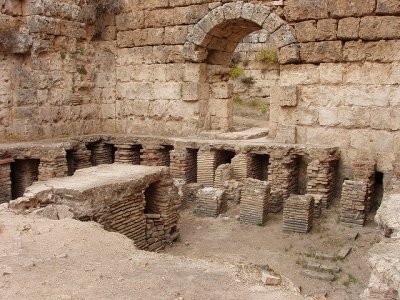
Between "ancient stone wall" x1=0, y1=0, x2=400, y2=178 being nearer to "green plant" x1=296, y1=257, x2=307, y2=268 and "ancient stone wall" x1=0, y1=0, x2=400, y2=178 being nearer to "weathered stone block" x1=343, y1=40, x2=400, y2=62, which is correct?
"weathered stone block" x1=343, y1=40, x2=400, y2=62

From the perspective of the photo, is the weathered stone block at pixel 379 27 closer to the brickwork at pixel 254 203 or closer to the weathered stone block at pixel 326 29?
the weathered stone block at pixel 326 29

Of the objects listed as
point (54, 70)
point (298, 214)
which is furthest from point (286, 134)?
point (54, 70)

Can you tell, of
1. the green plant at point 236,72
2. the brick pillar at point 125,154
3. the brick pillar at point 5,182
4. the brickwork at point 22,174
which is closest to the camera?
the brick pillar at point 5,182

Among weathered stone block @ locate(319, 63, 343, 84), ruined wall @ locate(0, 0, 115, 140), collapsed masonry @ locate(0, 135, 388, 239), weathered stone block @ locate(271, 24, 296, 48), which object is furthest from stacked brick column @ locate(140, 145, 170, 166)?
weathered stone block @ locate(319, 63, 343, 84)

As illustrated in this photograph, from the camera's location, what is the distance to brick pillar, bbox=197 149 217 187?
10.0 metres

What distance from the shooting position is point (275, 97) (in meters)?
10.2

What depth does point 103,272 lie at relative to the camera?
4387mm

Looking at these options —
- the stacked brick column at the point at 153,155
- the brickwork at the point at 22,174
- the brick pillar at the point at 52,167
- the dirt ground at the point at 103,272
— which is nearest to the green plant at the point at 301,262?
the dirt ground at the point at 103,272

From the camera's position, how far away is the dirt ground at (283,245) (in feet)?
20.9

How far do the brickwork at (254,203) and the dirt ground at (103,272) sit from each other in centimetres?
367

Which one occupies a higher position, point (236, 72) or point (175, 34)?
point (175, 34)

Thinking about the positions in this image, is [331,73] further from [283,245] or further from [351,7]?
[283,245]

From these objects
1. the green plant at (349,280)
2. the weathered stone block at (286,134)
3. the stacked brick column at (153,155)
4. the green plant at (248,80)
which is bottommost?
the green plant at (349,280)

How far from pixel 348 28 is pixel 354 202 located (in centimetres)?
324
